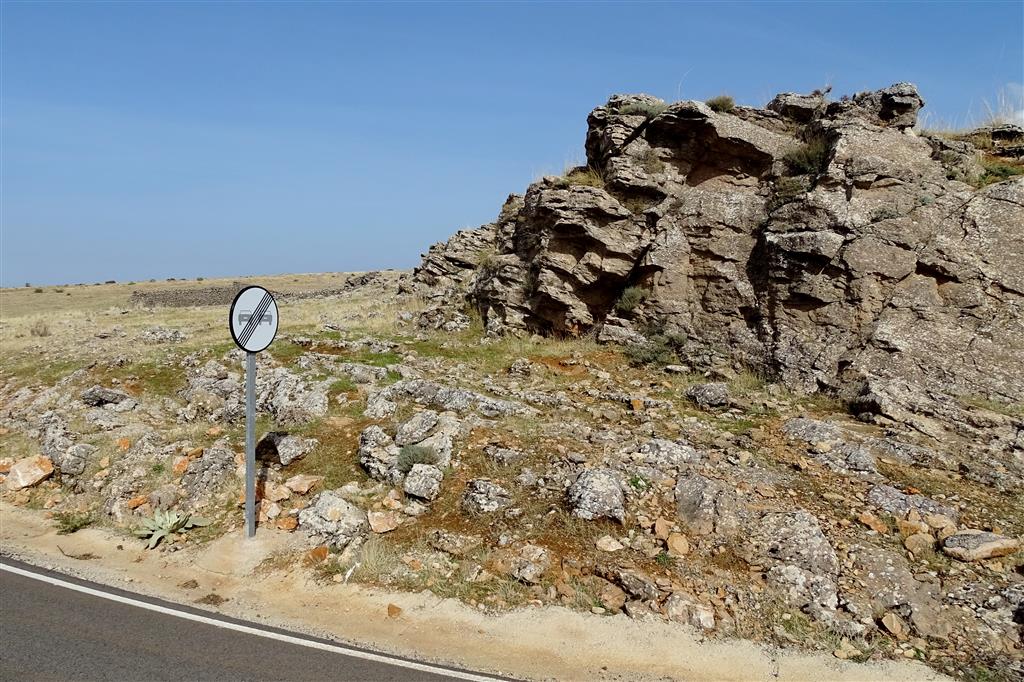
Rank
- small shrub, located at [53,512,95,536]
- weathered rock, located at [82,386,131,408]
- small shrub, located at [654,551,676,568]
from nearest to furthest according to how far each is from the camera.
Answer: small shrub, located at [654,551,676,568] → small shrub, located at [53,512,95,536] → weathered rock, located at [82,386,131,408]

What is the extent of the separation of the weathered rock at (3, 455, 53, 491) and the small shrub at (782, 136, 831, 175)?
17.8 metres

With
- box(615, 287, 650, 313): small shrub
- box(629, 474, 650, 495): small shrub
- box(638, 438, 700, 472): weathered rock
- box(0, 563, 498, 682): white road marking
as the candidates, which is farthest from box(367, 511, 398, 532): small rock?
box(615, 287, 650, 313): small shrub

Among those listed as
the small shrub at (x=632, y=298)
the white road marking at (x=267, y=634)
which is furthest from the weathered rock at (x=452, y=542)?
the small shrub at (x=632, y=298)

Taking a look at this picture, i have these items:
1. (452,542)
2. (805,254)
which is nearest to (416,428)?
(452,542)

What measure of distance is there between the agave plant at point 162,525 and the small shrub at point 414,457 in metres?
2.94

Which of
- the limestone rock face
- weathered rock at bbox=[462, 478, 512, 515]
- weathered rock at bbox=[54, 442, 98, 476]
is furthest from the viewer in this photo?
the limestone rock face

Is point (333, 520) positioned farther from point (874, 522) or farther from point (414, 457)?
point (874, 522)

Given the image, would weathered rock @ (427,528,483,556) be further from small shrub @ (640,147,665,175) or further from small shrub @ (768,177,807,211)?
small shrub @ (640,147,665,175)

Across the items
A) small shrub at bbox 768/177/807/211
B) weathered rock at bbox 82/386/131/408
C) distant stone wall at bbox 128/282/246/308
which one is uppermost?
small shrub at bbox 768/177/807/211

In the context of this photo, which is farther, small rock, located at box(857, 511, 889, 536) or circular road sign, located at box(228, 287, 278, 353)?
circular road sign, located at box(228, 287, 278, 353)

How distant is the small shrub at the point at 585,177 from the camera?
17.4 meters

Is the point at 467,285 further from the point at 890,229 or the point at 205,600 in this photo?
the point at 205,600

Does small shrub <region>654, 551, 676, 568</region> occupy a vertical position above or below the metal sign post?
below

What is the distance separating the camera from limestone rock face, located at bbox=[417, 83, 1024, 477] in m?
11.3
